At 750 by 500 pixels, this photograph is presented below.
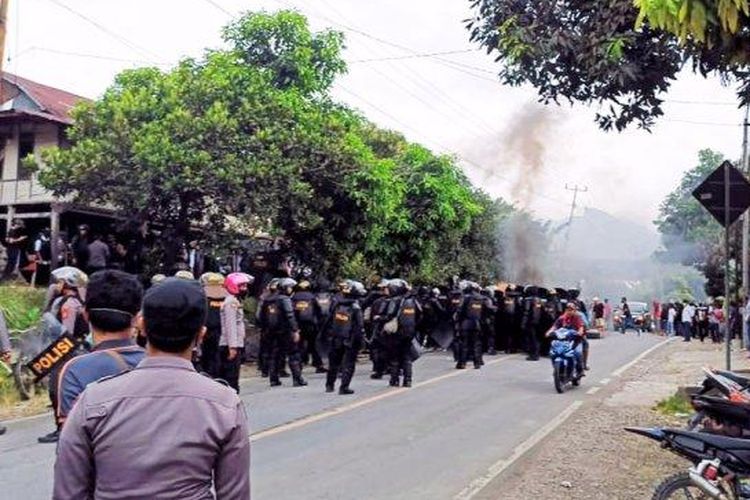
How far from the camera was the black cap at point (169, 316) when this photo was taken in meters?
2.65

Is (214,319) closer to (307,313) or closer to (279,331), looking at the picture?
(279,331)

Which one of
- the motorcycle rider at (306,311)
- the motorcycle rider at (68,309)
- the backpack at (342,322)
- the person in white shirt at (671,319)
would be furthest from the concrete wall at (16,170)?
the person in white shirt at (671,319)

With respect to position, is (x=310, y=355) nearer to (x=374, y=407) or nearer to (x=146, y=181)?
(x=146, y=181)

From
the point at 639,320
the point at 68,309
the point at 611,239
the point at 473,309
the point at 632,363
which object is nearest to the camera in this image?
the point at 68,309

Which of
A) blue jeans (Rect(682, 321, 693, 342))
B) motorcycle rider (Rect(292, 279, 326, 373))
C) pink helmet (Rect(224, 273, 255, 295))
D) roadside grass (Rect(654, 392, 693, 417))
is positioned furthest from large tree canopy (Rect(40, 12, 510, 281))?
blue jeans (Rect(682, 321, 693, 342))

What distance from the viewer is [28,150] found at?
23750mm

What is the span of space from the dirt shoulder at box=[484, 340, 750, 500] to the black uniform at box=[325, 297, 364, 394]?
3.42m

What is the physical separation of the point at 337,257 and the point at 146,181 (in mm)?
5687

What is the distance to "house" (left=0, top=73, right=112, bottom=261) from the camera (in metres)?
22.7

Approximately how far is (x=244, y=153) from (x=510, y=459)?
35.7ft

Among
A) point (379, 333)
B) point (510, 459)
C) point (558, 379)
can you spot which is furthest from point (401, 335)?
point (510, 459)

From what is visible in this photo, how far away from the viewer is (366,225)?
67.5 ft

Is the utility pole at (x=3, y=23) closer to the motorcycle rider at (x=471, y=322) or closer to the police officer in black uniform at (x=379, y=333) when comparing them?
the police officer in black uniform at (x=379, y=333)

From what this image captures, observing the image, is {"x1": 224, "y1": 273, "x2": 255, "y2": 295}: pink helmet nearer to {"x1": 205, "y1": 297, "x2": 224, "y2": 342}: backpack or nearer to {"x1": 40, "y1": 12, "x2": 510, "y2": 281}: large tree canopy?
{"x1": 205, "y1": 297, "x2": 224, "y2": 342}: backpack
